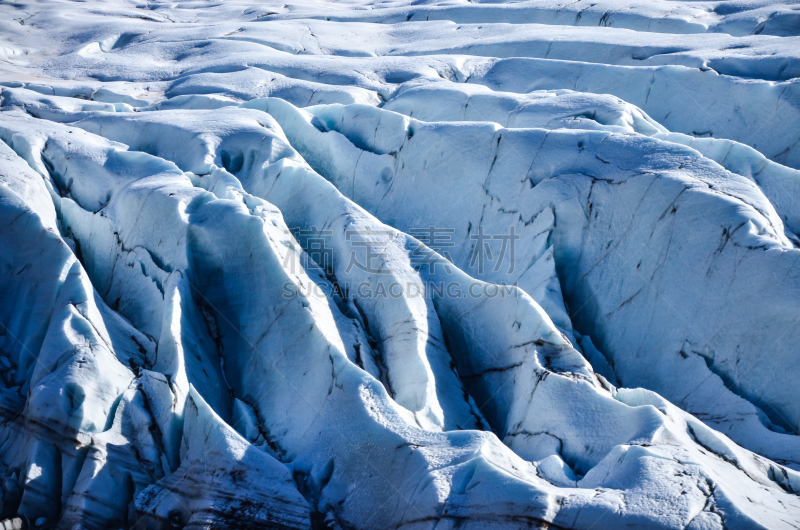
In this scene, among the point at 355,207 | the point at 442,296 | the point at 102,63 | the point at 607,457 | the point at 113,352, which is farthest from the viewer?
the point at 102,63

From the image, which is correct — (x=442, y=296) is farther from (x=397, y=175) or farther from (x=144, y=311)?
(x=144, y=311)

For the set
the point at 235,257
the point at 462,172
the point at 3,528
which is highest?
the point at 462,172

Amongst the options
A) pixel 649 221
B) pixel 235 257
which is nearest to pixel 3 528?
pixel 235 257

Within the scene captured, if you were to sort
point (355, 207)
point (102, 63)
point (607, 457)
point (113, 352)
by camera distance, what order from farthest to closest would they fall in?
point (102, 63), point (355, 207), point (113, 352), point (607, 457)

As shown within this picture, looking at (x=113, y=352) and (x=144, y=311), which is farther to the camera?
(x=144, y=311)

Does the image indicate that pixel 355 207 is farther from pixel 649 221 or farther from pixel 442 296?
pixel 649 221

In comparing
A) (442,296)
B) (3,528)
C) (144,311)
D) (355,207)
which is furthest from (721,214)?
(3,528)

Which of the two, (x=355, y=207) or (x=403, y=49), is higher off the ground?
(x=403, y=49)
